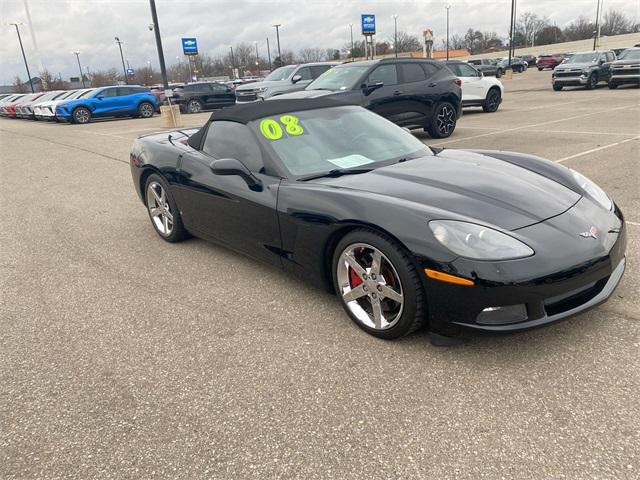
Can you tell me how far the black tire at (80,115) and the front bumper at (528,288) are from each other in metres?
23.9

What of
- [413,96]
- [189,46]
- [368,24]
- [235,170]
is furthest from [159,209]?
[368,24]

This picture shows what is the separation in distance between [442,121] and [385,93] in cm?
160

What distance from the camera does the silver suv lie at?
16.6 metres

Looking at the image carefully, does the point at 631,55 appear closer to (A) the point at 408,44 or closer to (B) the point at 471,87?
(B) the point at 471,87

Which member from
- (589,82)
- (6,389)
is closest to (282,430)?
(6,389)

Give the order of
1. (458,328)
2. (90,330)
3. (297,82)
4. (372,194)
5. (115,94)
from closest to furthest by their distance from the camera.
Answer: (458,328) → (372,194) → (90,330) → (297,82) → (115,94)

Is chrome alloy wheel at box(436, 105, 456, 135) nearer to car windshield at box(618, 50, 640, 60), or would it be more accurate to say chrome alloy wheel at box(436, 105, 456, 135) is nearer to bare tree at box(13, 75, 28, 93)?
car windshield at box(618, 50, 640, 60)

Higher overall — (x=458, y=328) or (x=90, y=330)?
(x=458, y=328)

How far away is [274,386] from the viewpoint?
8.70 ft

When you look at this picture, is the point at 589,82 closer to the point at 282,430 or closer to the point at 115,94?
the point at 115,94

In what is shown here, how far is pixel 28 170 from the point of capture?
10.5 meters

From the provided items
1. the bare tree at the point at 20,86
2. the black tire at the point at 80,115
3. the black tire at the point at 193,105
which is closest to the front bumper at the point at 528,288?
the black tire at the point at 80,115

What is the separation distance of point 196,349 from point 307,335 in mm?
670

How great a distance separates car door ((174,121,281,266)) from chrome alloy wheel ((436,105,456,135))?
24.5ft
